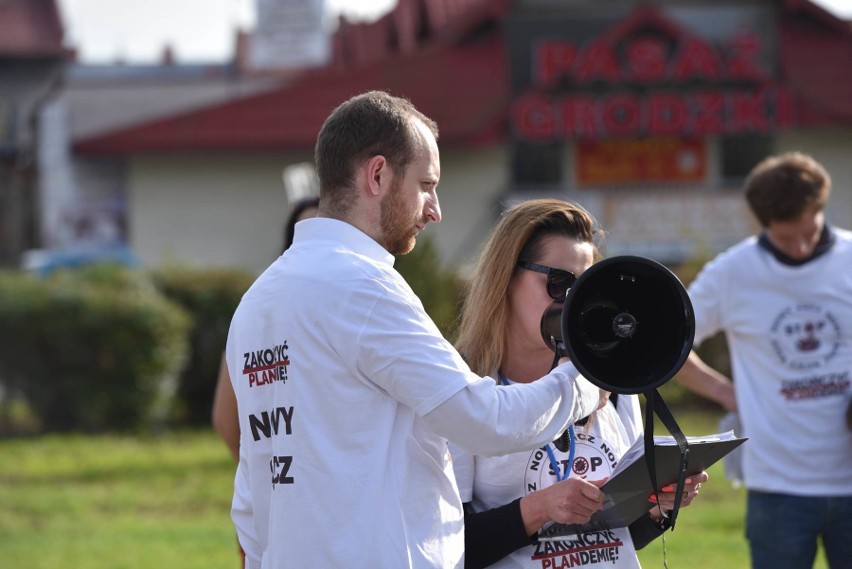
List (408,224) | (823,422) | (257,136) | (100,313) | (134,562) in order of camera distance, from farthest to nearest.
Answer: (257,136) → (100,313) → (134,562) → (823,422) → (408,224)

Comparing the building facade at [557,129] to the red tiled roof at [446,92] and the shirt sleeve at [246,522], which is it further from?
the shirt sleeve at [246,522]

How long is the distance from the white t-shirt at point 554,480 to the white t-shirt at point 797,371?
164 cm

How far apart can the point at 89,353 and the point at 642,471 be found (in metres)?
11.4

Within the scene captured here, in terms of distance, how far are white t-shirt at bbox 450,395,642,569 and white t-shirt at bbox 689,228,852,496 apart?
1638 millimetres

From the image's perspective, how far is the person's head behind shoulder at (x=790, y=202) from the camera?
493cm

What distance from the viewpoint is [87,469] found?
1160 centimetres

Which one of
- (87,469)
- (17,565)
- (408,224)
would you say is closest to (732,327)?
(408,224)

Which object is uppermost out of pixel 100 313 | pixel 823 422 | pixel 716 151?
pixel 823 422

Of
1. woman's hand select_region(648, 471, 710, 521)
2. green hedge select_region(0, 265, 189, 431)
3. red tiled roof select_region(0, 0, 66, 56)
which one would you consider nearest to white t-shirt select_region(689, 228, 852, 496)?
woman's hand select_region(648, 471, 710, 521)

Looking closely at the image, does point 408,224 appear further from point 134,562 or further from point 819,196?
point 134,562

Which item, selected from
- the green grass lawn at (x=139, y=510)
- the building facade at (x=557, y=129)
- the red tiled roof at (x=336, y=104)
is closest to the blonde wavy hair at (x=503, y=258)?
the green grass lawn at (x=139, y=510)

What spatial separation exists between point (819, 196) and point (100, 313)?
1014 cm

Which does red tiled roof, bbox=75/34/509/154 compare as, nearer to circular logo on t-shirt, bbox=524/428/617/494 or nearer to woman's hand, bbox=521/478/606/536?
circular logo on t-shirt, bbox=524/428/617/494

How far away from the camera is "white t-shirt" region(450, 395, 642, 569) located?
339 cm
